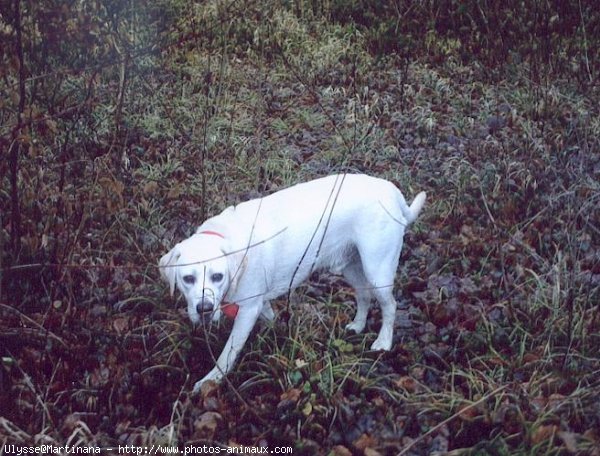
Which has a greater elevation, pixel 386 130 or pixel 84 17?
pixel 84 17

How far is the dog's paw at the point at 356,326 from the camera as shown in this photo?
4.14 metres

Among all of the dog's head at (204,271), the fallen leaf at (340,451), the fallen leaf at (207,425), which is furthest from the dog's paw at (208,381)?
the fallen leaf at (340,451)

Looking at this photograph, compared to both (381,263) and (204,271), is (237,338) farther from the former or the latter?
(381,263)

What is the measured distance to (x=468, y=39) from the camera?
335 inches

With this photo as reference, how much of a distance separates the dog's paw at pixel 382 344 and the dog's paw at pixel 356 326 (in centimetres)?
21

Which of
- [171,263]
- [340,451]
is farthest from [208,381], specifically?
[340,451]

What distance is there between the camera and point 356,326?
164 inches

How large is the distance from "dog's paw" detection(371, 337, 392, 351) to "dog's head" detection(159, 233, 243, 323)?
0.97 metres

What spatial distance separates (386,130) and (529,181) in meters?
1.66

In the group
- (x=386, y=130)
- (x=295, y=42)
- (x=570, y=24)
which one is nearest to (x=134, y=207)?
(x=386, y=130)

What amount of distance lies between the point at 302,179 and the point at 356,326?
6.60ft

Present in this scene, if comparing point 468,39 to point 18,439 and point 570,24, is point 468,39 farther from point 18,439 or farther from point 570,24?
point 18,439

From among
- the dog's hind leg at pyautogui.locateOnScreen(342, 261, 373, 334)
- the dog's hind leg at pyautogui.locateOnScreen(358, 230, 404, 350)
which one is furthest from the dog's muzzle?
the dog's hind leg at pyautogui.locateOnScreen(342, 261, 373, 334)

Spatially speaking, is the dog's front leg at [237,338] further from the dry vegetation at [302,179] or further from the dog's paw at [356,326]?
the dog's paw at [356,326]
